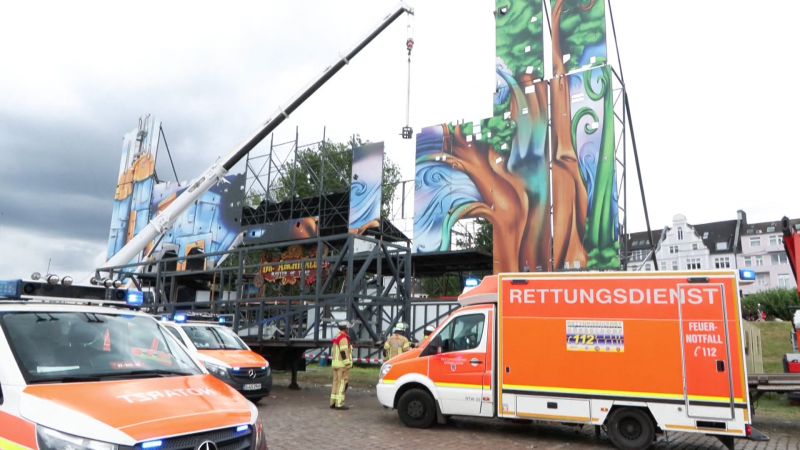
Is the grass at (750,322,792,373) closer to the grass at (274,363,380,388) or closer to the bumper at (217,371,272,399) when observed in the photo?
the grass at (274,363,380,388)

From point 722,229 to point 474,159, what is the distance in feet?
185

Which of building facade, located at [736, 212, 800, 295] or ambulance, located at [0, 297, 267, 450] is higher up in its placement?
building facade, located at [736, 212, 800, 295]

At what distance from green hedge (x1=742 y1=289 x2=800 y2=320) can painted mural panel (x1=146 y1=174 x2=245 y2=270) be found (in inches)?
1289

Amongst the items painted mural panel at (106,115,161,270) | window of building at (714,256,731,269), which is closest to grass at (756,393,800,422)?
painted mural panel at (106,115,161,270)

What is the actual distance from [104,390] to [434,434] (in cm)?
625

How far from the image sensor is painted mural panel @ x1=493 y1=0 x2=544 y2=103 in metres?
24.2

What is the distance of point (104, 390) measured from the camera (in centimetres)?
402

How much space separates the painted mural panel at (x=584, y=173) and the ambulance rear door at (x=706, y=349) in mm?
13006

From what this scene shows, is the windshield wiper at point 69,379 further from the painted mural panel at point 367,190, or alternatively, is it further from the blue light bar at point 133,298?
the painted mural panel at point 367,190

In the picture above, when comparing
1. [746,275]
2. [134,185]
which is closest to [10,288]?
[746,275]

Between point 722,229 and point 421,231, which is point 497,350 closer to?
point 421,231

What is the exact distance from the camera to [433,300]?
71.8 feet

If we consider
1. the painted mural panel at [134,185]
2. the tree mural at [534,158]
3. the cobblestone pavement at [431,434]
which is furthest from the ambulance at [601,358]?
the painted mural panel at [134,185]

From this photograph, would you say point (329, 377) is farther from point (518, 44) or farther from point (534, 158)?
point (518, 44)
